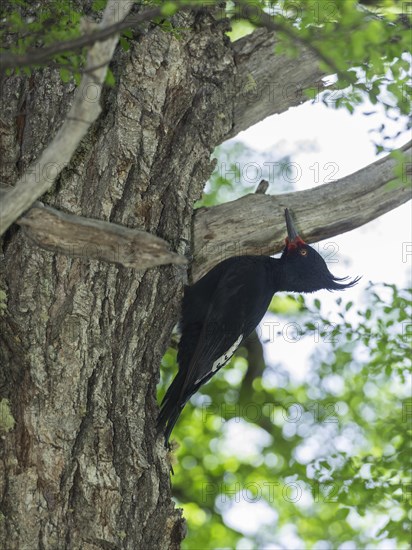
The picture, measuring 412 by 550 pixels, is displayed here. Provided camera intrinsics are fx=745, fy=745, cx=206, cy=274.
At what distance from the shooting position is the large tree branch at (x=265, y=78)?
13.9 feet

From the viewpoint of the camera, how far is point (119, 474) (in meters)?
3.09

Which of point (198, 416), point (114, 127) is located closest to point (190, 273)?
point (114, 127)

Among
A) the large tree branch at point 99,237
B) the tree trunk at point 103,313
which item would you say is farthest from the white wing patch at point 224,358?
the large tree branch at point 99,237

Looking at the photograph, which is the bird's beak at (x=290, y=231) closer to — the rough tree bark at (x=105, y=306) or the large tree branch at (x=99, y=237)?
the rough tree bark at (x=105, y=306)

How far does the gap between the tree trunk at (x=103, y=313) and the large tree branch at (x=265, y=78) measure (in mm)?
369

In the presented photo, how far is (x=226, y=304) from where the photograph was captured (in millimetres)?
4512

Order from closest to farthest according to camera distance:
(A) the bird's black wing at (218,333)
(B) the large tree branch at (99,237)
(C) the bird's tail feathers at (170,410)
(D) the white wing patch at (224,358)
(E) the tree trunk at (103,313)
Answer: (B) the large tree branch at (99,237) < (E) the tree trunk at (103,313) < (C) the bird's tail feathers at (170,410) < (A) the bird's black wing at (218,333) < (D) the white wing patch at (224,358)

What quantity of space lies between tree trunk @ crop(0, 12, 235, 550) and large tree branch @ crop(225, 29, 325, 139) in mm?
369

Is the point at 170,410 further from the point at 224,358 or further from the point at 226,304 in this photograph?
the point at 226,304

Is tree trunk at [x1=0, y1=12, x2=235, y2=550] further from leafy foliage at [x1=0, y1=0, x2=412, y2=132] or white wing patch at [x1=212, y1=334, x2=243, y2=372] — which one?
white wing patch at [x1=212, y1=334, x2=243, y2=372]

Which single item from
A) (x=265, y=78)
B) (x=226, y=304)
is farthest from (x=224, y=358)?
(x=265, y=78)

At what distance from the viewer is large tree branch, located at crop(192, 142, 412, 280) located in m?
4.01

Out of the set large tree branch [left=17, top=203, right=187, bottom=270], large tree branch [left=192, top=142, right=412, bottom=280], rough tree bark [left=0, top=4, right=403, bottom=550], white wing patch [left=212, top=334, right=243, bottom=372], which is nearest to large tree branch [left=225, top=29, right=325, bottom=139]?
rough tree bark [left=0, top=4, right=403, bottom=550]

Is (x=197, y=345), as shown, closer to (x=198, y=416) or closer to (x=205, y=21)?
(x=205, y=21)
